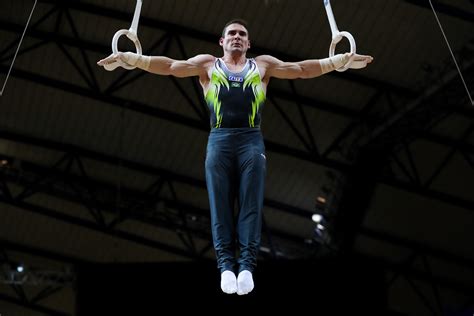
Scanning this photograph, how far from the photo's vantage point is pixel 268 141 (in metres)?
14.9

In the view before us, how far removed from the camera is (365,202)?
14.8 m

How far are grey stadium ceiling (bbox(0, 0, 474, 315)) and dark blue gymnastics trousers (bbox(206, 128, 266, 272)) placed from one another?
6.84 metres

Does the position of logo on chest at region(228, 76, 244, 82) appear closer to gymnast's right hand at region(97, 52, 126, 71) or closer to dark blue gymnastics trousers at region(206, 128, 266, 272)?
dark blue gymnastics trousers at region(206, 128, 266, 272)

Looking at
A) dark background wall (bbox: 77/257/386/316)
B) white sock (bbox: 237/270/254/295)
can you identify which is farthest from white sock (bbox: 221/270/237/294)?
dark background wall (bbox: 77/257/386/316)

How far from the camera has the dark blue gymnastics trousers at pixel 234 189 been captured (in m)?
5.53

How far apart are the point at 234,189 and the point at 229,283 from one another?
0.76 meters

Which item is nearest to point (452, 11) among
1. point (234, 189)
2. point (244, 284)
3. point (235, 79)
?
point (235, 79)

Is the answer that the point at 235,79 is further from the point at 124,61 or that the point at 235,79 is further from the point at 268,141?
the point at 268,141

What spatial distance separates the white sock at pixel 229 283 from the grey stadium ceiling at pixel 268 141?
294 inches

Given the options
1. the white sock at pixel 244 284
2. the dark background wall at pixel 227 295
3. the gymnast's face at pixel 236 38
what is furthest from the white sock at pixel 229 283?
the dark background wall at pixel 227 295

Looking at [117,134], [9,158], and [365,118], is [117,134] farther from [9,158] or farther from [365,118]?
[365,118]

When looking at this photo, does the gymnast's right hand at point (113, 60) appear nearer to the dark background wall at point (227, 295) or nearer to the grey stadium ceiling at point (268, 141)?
the grey stadium ceiling at point (268, 141)

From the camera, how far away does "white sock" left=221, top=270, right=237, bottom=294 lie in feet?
17.4

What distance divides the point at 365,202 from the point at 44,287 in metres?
11.0
